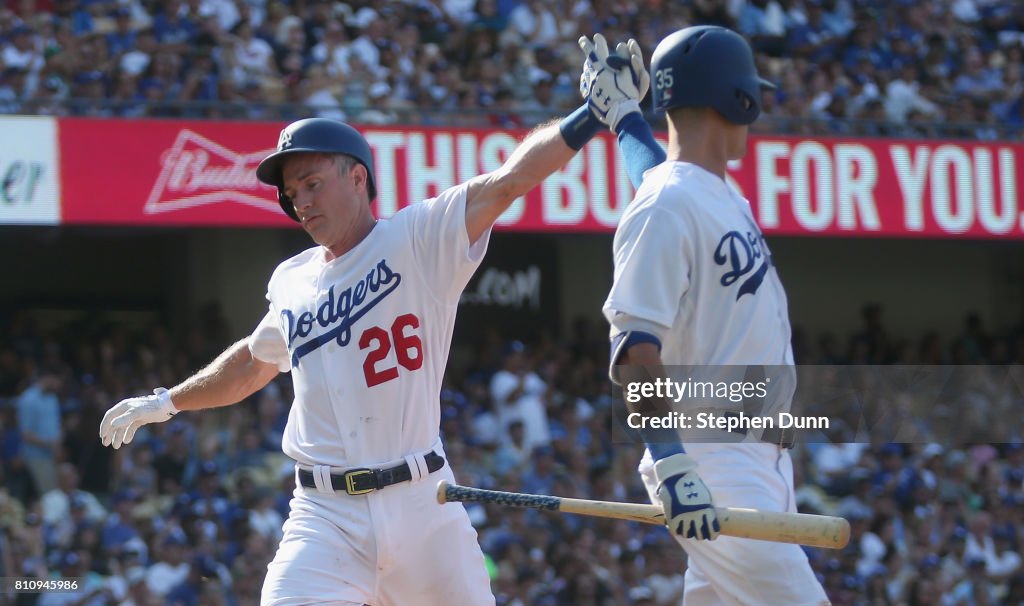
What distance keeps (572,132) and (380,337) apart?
0.83 meters

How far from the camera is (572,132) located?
4.57 metres

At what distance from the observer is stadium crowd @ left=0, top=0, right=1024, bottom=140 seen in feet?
39.4

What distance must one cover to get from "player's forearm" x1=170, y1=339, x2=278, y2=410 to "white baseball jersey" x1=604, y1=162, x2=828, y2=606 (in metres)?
1.71

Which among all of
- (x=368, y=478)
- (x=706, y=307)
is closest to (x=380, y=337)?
(x=368, y=478)

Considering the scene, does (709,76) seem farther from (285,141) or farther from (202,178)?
(202,178)

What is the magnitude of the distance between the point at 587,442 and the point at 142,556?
3858 millimetres

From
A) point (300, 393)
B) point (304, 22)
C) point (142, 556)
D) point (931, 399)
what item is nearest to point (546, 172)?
point (300, 393)

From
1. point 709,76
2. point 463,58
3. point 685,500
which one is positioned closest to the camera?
point 685,500

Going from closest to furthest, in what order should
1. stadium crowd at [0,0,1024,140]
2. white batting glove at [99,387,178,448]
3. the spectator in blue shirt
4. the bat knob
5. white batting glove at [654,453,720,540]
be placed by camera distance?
white batting glove at [654,453,720,540] → the bat knob → white batting glove at [99,387,178,448] → the spectator in blue shirt → stadium crowd at [0,0,1024,140]

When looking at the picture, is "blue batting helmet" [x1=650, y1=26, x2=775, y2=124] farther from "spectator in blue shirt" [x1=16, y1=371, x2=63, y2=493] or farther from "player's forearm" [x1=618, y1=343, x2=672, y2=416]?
"spectator in blue shirt" [x1=16, y1=371, x2=63, y2=493]

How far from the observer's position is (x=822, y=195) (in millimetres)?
13625

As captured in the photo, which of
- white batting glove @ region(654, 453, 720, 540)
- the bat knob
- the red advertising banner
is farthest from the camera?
the red advertising banner

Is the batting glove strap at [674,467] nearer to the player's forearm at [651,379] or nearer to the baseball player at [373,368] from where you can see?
the player's forearm at [651,379]

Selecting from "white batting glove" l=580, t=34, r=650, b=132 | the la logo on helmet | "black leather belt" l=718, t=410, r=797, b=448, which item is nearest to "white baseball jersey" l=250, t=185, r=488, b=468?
the la logo on helmet
